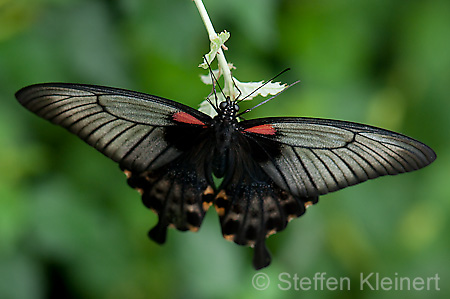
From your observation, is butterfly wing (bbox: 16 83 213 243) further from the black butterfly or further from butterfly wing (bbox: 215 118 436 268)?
butterfly wing (bbox: 215 118 436 268)

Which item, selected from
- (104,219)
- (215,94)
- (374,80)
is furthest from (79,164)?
(374,80)

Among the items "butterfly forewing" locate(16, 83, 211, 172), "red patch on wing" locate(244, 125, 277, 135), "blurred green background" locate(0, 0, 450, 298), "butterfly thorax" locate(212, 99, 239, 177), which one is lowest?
"butterfly forewing" locate(16, 83, 211, 172)

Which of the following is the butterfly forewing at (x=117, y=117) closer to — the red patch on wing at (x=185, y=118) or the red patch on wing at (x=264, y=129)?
the red patch on wing at (x=185, y=118)

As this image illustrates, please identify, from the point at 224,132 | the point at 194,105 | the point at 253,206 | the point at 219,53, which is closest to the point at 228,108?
the point at 224,132

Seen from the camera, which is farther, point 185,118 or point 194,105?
point 194,105

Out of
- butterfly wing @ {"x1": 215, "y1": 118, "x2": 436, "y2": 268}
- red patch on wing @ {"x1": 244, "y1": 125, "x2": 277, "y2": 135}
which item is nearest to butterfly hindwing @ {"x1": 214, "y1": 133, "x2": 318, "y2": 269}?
butterfly wing @ {"x1": 215, "y1": 118, "x2": 436, "y2": 268}

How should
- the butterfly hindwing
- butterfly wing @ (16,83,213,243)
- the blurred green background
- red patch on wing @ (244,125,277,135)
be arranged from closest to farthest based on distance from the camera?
butterfly wing @ (16,83,213,243) → red patch on wing @ (244,125,277,135) → the butterfly hindwing → the blurred green background

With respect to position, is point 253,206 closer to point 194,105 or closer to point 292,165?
point 292,165
